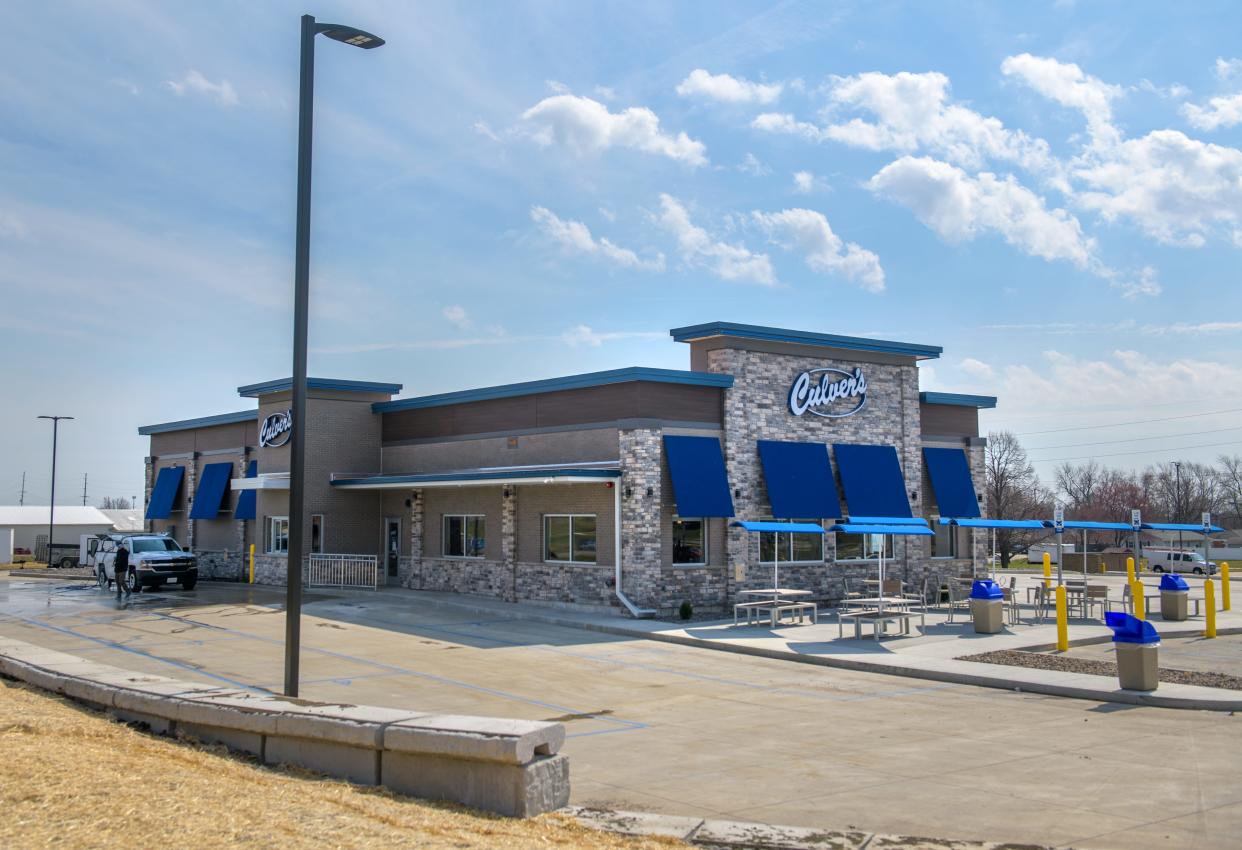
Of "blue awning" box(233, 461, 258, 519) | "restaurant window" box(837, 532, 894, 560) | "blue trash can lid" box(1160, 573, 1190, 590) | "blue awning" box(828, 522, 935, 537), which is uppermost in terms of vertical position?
"blue awning" box(233, 461, 258, 519)

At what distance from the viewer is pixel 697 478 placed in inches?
1040

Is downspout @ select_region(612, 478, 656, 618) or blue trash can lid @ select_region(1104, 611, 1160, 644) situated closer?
blue trash can lid @ select_region(1104, 611, 1160, 644)

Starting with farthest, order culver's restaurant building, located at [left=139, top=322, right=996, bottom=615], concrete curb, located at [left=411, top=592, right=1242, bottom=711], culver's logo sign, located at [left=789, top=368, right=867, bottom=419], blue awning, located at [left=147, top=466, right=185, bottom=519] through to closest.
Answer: blue awning, located at [left=147, top=466, right=185, bottom=519] → culver's logo sign, located at [left=789, top=368, right=867, bottom=419] → culver's restaurant building, located at [left=139, top=322, right=996, bottom=615] → concrete curb, located at [left=411, top=592, right=1242, bottom=711]

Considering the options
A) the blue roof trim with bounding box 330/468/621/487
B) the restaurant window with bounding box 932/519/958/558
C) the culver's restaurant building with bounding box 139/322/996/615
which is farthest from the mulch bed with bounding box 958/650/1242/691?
the restaurant window with bounding box 932/519/958/558

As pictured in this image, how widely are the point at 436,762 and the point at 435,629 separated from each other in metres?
15.6

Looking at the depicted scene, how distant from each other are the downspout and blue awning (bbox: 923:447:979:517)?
37.9ft

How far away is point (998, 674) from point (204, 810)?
13.4 metres

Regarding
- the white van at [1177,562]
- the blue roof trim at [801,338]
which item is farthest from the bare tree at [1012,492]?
the blue roof trim at [801,338]

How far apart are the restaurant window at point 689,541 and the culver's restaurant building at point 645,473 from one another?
0.18 ft

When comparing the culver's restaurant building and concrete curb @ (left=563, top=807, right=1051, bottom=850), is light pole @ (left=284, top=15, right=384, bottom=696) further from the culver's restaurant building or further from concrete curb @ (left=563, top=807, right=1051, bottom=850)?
the culver's restaurant building

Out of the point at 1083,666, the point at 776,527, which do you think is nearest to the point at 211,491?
the point at 776,527

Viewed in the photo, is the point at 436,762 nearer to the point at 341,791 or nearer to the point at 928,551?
the point at 341,791

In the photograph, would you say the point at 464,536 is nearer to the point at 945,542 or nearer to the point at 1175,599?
the point at 945,542

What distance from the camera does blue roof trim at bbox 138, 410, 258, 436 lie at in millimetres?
40500
